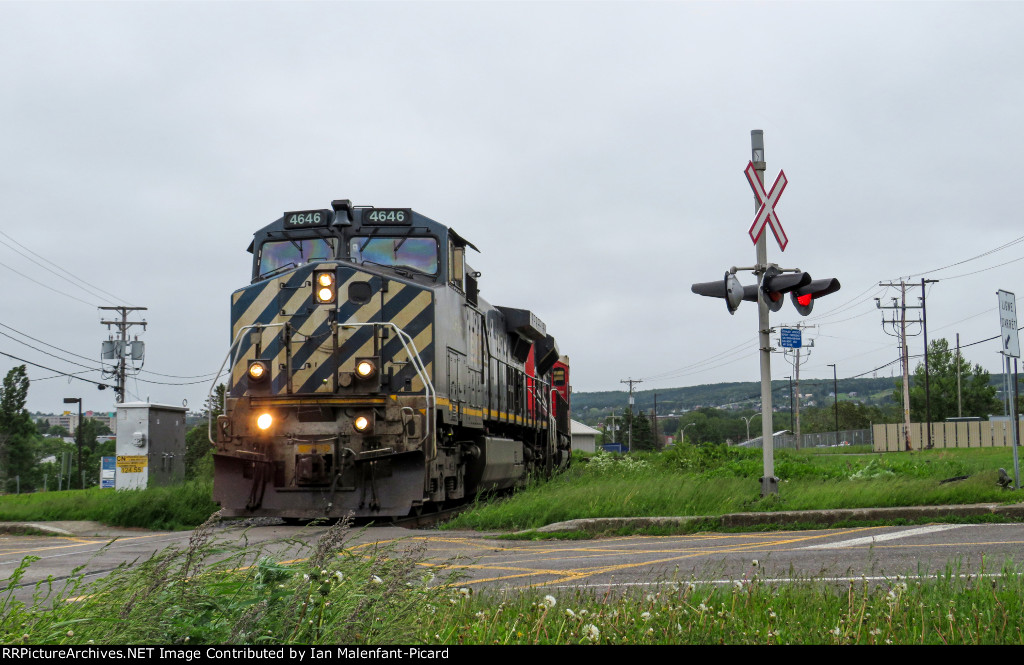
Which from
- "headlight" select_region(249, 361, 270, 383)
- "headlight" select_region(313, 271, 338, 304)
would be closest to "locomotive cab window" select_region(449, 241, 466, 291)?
"headlight" select_region(313, 271, 338, 304)

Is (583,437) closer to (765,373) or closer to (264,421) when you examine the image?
(765,373)

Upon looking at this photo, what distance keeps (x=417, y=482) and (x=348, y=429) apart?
3.69ft

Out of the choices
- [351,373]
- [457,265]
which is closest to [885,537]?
[351,373]

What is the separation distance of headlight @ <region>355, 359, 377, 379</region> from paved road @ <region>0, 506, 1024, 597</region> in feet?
6.58

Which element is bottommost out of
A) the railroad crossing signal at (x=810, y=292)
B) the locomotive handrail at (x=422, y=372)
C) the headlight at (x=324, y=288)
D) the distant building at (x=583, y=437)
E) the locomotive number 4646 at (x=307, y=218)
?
the distant building at (x=583, y=437)

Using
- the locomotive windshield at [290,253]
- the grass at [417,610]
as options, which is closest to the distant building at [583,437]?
the locomotive windshield at [290,253]

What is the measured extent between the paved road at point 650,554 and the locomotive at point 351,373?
75cm

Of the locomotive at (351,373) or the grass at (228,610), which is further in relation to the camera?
the locomotive at (351,373)

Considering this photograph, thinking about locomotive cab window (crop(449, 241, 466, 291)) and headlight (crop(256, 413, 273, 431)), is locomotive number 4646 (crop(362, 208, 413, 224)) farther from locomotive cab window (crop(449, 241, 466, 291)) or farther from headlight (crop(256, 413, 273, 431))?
headlight (crop(256, 413, 273, 431))

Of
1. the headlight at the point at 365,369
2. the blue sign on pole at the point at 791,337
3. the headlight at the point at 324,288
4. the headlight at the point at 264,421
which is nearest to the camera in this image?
the headlight at the point at 264,421

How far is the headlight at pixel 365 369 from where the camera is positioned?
11461mm

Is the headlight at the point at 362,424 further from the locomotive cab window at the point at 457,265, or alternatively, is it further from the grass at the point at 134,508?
the grass at the point at 134,508

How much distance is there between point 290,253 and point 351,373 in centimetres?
227

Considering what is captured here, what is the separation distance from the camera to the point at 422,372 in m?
11.4
